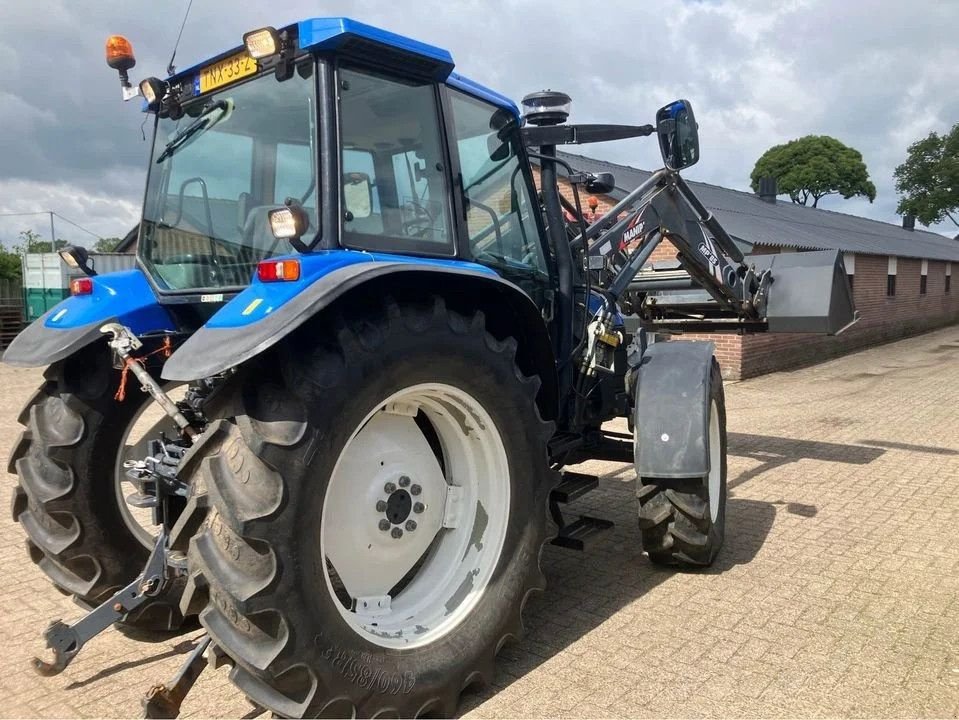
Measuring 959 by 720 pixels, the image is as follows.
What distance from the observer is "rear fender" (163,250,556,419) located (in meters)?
2.30

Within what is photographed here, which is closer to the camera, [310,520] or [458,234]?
[310,520]

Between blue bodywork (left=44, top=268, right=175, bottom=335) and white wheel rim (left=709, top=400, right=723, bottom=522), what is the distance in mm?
3130

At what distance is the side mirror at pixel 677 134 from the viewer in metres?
4.92

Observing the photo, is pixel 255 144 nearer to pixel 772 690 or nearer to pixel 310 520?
pixel 310 520

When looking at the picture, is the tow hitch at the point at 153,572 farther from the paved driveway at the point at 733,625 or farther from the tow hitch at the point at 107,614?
the paved driveway at the point at 733,625

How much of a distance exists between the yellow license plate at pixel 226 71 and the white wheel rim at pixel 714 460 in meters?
3.13

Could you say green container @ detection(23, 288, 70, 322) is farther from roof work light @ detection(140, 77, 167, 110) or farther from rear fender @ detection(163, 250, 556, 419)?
rear fender @ detection(163, 250, 556, 419)

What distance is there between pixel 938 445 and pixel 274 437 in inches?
301

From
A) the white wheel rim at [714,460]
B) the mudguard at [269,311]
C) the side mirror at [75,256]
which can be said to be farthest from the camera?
the white wheel rim at [714,460]

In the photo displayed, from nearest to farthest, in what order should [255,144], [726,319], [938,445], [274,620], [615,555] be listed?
[274,620]
[255,144]
[615,555]
[726,319]
[938,445]

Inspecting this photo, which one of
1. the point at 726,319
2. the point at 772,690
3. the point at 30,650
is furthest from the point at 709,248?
the point at 30,650

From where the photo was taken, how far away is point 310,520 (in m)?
2.42

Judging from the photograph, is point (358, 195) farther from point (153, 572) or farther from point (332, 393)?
point (153, 572)

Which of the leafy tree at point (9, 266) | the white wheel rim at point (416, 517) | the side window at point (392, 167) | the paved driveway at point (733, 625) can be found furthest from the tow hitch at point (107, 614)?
the leafy tree at point (9, 266)
